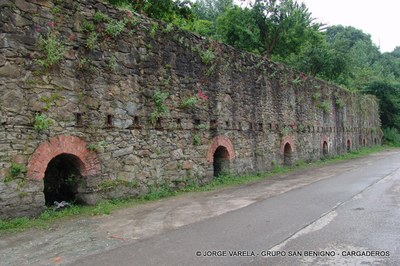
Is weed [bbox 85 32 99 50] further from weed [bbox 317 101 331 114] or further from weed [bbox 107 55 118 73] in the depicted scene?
weed [bbox 317 101 331 114]

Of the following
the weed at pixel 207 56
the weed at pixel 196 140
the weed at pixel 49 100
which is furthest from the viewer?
the weed at pixel 207 56

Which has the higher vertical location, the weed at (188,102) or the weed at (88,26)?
the weed at (88,26)

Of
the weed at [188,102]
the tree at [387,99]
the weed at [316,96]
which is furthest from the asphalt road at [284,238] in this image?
the tree at [387,99]

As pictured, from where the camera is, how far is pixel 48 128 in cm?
721

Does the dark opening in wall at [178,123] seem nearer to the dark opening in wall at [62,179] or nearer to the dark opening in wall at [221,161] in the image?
the dark opening in wall at [221,161]

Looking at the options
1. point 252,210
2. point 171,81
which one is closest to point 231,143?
point 171,81

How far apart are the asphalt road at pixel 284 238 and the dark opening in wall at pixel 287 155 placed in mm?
8635

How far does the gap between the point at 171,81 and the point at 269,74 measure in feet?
21.0

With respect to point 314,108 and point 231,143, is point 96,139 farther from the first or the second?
point 314,108

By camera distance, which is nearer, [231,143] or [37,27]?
[37,27]

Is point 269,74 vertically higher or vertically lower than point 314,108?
higher

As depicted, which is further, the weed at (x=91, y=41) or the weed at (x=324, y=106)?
the weed at (x=324, y=106)

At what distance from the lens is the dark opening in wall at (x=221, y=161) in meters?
12.5

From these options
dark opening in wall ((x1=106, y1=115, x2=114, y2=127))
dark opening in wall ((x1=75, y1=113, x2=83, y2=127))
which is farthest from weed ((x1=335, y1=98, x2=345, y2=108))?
dark opening in wall ((x1=75, y1=113, x2=83, y2=127))
